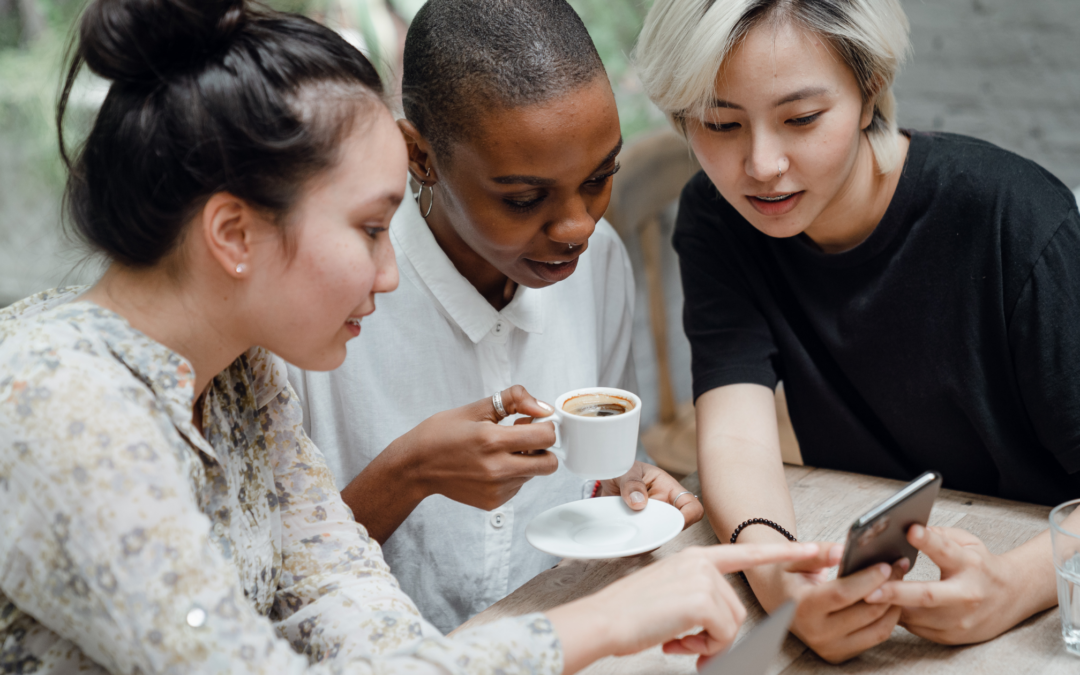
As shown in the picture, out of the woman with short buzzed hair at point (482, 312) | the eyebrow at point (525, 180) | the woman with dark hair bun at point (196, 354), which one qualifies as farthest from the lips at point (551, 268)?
the woman with dark hair bun at point (196, 354)

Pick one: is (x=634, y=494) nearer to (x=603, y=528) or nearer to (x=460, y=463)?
(x=603, y=528)

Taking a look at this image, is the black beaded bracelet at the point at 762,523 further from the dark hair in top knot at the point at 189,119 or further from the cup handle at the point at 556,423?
the dark hair in top knot at the point at 189,119

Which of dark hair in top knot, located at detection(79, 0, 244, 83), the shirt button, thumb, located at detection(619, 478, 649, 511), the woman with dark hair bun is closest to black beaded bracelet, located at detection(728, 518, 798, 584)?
thumb, located at detection(619, 478, 649, 511)

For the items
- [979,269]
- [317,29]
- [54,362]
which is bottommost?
[979,269]

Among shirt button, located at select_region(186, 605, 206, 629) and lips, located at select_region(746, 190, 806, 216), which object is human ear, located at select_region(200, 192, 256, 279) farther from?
lips, located at select_region(746, 190, 806, 216)

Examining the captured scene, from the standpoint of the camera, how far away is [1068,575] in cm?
82

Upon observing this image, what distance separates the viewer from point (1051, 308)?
108 cm

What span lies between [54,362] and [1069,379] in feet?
3.65

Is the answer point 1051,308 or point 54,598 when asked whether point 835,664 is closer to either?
point 1051,308

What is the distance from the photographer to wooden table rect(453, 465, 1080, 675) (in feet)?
2.71

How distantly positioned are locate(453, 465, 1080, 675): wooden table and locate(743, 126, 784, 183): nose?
447mm

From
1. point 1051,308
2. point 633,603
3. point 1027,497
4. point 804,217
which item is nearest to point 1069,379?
point 1051,308

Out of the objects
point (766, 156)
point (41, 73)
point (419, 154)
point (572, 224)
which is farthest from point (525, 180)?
point (41, 73)

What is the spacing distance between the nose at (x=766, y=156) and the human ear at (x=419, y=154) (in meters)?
0.42
